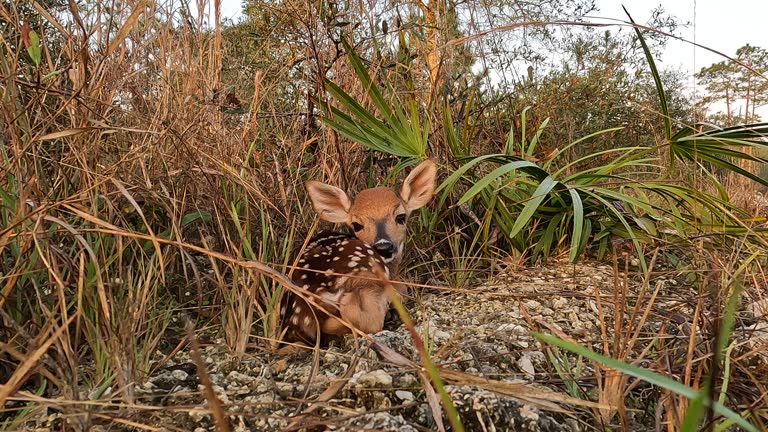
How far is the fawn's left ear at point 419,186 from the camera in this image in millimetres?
3343

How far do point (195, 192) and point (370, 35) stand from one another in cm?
156

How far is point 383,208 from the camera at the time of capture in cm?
333

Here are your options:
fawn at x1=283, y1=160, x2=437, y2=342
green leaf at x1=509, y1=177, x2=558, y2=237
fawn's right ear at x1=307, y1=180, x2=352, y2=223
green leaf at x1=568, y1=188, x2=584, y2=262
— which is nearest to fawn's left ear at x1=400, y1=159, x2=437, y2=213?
fawn at x1=283, y1=160, x2=437, y2=342

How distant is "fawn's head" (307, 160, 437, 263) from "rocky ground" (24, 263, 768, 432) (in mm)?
623

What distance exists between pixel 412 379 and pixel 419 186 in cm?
177

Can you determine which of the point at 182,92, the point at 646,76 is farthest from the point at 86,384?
the point at 646,76

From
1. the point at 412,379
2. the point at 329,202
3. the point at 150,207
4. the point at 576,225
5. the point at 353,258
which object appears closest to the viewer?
the point at 412,379

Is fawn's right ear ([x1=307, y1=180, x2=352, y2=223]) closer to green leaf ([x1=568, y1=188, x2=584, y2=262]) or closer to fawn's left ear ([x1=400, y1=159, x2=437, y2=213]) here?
fawn's left ear ([x1=400, y1=159, x2=437, y2=213])

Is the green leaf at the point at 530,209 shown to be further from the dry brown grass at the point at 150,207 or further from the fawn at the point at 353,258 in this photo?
the fawn at the point at 353,258

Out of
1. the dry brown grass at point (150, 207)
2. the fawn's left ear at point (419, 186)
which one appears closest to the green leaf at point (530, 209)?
the dry brown grass at point (150, 207)

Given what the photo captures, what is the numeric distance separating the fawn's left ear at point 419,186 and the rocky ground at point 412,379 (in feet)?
2.68

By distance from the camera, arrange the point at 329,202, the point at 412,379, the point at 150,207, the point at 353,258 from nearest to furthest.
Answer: the point at 412,379 → the point at 353,258 → the point at 150,207 → the point at 329,202

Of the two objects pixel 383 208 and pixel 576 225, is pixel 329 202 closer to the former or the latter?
pixel 383 208

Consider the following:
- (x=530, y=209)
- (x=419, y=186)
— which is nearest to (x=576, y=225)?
(x=530, y=209)
